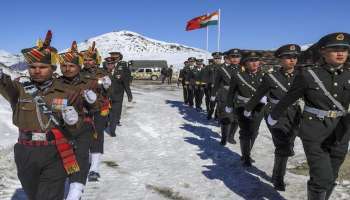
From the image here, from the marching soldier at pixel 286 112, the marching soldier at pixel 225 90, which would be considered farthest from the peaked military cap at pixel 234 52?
the marching soldier at pixel 286 112

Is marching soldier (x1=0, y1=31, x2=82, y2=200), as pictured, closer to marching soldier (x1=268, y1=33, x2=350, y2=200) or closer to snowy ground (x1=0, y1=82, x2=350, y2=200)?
snowy ground (x1=0, y1=82, x2=350, y2=200)

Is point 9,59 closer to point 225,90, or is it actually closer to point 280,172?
point 225,90

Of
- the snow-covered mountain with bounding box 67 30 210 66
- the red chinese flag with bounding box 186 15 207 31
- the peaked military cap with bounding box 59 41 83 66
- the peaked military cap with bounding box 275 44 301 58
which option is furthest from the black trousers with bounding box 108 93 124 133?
the snow-covered mountain with bounding box 67 30 210 66

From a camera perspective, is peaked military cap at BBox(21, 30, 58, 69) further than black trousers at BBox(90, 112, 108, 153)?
No

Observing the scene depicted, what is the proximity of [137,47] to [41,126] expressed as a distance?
10518cm

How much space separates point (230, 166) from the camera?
8.02 meters

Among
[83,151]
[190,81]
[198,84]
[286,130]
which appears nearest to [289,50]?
[286,130]

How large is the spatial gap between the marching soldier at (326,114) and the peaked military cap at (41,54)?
2622mm

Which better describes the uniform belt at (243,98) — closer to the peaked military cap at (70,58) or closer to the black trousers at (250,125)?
the black trousers at (250,125)

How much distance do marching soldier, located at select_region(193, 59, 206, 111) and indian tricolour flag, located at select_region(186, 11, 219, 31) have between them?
13691mm

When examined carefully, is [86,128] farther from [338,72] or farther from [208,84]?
[208,84]

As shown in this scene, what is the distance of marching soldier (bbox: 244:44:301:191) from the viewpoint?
6.25 m

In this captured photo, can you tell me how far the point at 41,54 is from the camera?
4246mm

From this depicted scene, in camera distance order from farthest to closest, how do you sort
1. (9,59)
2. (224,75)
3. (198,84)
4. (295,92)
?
(9,59), (198,84), (224,75), (295,92)
